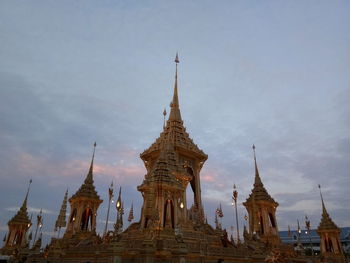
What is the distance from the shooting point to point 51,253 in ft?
85.1

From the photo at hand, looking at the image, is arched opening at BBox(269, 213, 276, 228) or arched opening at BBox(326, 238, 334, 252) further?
arched opening at BBox(326, 238, 334, 252)

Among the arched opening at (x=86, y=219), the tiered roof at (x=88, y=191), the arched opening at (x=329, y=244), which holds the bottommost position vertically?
the arched opening at (x=329, y=244)

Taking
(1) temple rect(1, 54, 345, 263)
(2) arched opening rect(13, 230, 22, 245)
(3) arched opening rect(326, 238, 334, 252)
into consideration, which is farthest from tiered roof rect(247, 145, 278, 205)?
(2) arched opening rect(13, 230, 22, 245)

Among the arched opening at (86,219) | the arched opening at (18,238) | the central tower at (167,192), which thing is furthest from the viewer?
the arched opening at (18,238)

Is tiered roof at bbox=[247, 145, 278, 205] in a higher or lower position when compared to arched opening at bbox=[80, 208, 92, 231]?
higher

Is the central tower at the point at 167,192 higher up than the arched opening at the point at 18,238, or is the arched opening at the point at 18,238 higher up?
the central tower at the point at 167,192

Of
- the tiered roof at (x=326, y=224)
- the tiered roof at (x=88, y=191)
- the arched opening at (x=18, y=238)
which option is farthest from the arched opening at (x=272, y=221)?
the arched opening at (x=18, y=238)

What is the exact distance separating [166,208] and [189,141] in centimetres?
1575

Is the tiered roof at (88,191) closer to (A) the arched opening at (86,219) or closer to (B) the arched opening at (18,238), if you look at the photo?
(A) the arched opening at (86,219)

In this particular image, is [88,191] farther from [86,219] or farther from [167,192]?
[167,192]

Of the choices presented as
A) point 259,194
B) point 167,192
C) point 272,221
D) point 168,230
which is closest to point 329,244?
point 272,221

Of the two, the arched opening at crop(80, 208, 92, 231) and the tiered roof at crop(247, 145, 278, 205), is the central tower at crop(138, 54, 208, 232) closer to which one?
the tiered roof at crop(247, 145, 278, 205)

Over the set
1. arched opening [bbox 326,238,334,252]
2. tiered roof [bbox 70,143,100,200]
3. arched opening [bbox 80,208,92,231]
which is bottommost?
arched opening [bbox 326,238,334,252]

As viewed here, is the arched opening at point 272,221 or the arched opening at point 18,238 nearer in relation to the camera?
the arched opening at point 272,221
